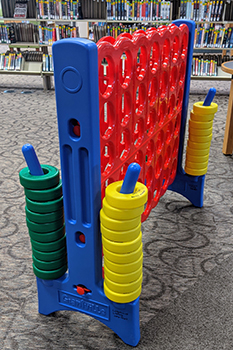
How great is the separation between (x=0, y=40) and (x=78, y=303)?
15.9 ft

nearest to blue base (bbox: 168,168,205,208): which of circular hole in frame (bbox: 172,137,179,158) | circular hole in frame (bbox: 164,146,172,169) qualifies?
circular hole in frame (bbox: 172,137,179,158)

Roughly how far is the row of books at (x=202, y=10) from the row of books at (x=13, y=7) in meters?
2.10

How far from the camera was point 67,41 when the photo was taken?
0.87 m

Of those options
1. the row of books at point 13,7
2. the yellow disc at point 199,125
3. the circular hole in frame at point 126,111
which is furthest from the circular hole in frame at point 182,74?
the row of books at point 13,7

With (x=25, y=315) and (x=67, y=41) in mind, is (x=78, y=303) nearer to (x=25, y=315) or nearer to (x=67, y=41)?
(x=25, y=315)

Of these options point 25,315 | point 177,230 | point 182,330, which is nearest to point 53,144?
point 177,230

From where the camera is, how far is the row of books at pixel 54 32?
4891 millimetres

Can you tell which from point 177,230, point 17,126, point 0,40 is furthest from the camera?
point 0,40

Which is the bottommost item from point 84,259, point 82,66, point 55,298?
point 55,298

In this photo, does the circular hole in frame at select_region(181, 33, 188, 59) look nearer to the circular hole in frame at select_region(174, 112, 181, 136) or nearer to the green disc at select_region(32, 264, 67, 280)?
the circular hole in frame at select_region(174, 112, 181, 136)

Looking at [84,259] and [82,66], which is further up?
[82,66]

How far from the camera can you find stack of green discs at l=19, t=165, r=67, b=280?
42.2 inches

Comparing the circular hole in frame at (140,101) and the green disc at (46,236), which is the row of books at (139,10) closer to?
the circular hole in frame at (140,101)

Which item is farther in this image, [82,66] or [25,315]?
[25,315]
